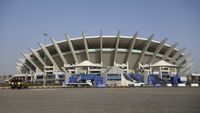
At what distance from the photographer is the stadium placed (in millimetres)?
89062

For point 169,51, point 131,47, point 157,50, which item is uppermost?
point 131,47

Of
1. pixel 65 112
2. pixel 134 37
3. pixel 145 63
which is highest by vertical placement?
pixel 134 37

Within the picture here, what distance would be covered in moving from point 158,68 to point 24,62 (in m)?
44.7

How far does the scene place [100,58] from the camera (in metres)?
96.1

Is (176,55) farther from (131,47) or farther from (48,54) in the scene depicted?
(48,54)

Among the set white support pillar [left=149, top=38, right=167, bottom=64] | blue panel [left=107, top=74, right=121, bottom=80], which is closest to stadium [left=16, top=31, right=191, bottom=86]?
white support pillar [left=149, top=38, right=167, bottom=64]

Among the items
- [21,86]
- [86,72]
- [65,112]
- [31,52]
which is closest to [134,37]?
[86,72]

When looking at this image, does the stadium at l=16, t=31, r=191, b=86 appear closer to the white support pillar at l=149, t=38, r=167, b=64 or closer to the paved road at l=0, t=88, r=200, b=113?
the white support pillar at l=149, t=38, r=167, b=64

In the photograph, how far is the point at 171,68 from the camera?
9250cm

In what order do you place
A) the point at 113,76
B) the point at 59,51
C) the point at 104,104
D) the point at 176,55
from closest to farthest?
the point at 104,104 < the point at 113,76 < the point at 59,51 < the point at 176,55

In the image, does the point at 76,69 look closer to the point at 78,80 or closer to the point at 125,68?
the point at 78,80

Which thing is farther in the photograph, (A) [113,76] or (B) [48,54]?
(B) [48,54]

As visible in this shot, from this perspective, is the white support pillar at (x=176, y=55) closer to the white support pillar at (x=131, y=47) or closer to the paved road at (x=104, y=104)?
the white support pillar at (x=131, y=47)

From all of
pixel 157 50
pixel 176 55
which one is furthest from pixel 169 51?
pixel 157 50
